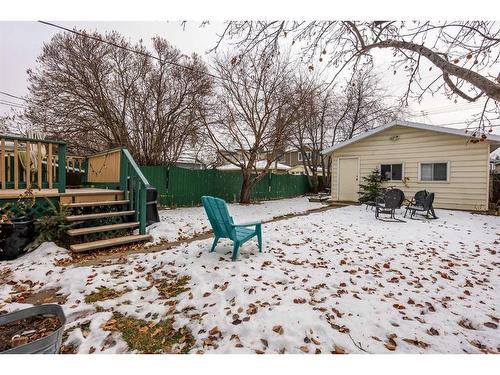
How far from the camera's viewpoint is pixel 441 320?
89.1 inches

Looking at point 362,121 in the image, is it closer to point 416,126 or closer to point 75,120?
point 416,126

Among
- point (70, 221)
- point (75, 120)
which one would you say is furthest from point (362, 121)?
point (70, 221)

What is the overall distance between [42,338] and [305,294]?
229 cm

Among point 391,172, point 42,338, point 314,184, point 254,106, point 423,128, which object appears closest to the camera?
point 42,338

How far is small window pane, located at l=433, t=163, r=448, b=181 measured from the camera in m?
9.87

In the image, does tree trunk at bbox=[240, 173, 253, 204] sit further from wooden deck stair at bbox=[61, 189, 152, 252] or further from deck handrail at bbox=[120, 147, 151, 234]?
wooden deck stair at bbox=[61, 189, 152, 252]

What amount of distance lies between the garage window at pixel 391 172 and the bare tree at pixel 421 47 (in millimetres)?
7488

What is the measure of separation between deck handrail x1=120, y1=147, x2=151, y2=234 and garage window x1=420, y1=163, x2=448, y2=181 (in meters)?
11.0

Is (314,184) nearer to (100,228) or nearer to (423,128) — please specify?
(423,128)

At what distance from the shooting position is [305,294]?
2.71 m

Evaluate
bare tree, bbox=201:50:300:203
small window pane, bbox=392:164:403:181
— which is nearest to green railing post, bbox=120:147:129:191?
bare tree, bbox=201:50:300:203

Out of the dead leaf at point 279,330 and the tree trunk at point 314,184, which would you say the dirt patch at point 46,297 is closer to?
the dead leaf at point 279,330

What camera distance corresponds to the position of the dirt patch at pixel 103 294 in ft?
8.70

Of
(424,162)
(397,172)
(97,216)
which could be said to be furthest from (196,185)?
(424,162)
